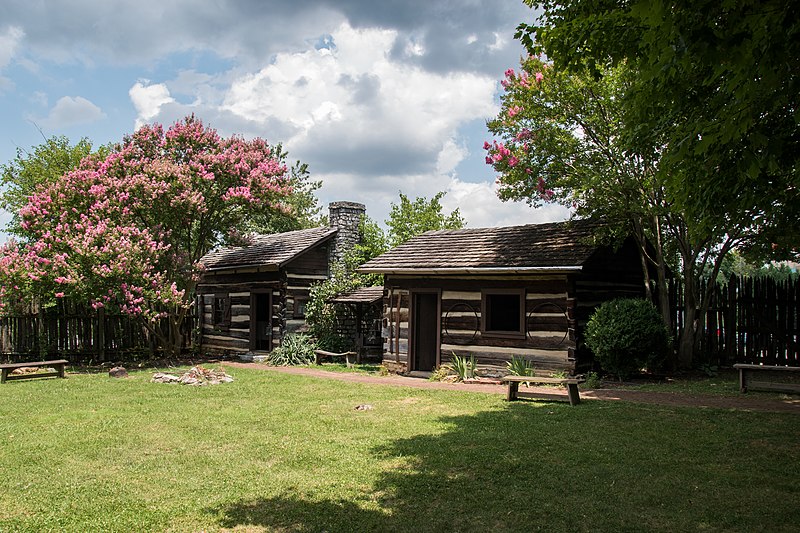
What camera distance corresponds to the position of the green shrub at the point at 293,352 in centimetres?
2005

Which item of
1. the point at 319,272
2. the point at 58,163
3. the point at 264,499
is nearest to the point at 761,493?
the point at 264,499

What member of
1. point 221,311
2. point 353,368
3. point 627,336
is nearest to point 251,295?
point 221,311

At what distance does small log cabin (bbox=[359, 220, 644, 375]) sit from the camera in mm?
14781

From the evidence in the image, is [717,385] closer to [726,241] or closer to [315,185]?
[726,241]

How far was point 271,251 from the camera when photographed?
23.0 meters

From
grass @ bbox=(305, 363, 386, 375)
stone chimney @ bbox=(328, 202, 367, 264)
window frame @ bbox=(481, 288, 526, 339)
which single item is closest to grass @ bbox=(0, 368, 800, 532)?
window frame @ bbox=(481, 288, 526, 339)

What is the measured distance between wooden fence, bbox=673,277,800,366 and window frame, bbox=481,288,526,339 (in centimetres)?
460

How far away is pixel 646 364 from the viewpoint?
14078mm

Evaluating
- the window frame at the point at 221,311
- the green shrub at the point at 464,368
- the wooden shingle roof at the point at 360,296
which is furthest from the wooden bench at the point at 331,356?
the window frame at the point at 221,311

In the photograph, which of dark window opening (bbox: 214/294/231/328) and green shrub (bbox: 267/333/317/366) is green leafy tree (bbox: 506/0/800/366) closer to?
green shrub (bbox: 267/333/317/366)

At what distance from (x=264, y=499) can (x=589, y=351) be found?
10.9 m

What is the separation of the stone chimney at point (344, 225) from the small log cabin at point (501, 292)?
12.8ft

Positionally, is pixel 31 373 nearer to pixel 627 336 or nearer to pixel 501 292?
pixel 501 292

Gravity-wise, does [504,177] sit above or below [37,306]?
above
